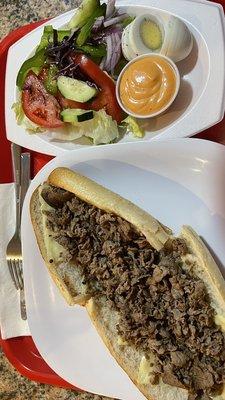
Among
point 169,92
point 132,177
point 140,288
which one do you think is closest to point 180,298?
point 140,288

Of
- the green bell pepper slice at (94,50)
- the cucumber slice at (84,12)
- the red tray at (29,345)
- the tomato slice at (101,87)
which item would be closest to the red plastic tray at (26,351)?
the red tray at (29,345)

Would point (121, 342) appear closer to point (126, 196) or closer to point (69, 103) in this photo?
point (126, 196)

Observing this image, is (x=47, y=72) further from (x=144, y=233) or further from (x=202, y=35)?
(x=144, y=233)

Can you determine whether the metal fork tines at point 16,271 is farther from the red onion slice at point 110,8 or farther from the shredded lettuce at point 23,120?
the red onion slice at point 110,8

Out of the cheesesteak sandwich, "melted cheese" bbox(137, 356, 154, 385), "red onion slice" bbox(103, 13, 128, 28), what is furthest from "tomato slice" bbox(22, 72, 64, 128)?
"melted cheese" bbox(137, 356, 154, 385)

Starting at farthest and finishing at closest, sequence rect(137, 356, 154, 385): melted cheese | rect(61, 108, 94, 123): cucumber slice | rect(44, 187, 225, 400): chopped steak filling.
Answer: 1. rect(61, 108, 94, 123): cucumber slice
2. rect(137, 356, 154, 385): melted cheese
3. rect(44, 187, 225, 400): chopped steak filling

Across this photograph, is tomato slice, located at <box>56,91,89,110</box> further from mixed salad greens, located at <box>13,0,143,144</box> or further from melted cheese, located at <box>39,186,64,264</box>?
melted cheese, located at <box>39,186,64,264</box>
